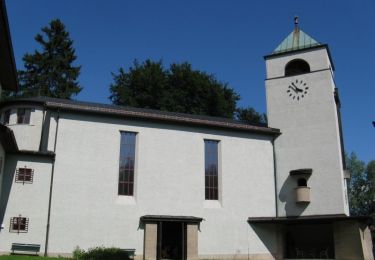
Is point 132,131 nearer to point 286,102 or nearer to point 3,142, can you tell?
point 3,142

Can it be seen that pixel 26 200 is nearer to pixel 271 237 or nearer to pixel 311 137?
pixel 271 237

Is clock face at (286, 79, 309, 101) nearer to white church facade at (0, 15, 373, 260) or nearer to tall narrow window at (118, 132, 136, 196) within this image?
white church facade at (0, 15, 373, 260)

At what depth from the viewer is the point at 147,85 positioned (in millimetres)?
45594

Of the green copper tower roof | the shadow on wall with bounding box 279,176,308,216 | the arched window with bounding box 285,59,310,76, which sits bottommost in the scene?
the shadow on wall with bounding box 279,176,308,216

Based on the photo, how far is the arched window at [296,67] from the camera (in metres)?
30.4

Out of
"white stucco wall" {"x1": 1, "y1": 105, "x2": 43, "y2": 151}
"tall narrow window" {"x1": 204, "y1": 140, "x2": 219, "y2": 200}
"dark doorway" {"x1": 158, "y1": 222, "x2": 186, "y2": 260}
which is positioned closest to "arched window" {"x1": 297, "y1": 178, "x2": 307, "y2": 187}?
"tall narrow window" {"x1": 204, "y1": 140, "x2": 219, "y2": 200}

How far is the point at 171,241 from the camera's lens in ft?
83.5

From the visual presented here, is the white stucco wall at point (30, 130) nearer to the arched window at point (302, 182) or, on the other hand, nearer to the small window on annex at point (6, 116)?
the small window on annex at point (6, 116)

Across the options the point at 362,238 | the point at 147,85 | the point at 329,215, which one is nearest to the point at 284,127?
the point at 329,215

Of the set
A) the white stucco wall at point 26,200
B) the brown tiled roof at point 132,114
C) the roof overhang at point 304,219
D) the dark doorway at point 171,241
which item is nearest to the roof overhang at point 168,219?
the dark doorway at point 171,241

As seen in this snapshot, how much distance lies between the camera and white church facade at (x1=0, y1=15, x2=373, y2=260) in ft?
73.5

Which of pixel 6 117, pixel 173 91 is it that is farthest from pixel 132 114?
pixel 173 91

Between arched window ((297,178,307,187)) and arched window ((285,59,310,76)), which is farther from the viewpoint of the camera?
arched window ((285,59,310,76))

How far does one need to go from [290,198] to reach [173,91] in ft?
70.8
